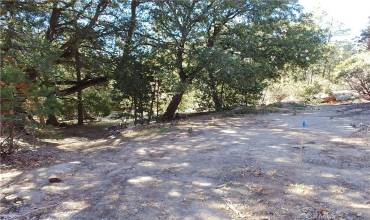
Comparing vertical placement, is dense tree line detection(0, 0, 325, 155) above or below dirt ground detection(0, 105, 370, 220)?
above

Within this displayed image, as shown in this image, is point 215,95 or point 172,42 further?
point 215,95

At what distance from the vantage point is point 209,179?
532 centimetres

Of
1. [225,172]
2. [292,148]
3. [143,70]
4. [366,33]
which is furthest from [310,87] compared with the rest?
[225,172]

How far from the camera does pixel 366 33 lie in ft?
80.7

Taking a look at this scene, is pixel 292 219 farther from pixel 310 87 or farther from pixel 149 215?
pixel 310 87

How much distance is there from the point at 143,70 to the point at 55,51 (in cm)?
461

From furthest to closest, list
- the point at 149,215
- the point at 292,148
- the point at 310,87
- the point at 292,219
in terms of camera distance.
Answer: the point at 310,87
the point at 292,148
the point at 149,215
the point at 292,219

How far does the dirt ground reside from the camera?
4.27 meters

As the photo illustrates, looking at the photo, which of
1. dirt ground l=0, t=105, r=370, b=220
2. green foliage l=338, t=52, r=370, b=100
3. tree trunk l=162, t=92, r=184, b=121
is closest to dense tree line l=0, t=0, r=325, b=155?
tree trunk l=162, t=92, r=184, b=121

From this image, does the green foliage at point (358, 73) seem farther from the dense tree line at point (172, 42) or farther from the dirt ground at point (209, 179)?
the dirt ground at point (209, 179)

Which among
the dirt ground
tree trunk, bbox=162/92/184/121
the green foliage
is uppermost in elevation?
the green foliage

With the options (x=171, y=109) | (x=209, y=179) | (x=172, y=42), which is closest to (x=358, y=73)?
(x=172, y=42)

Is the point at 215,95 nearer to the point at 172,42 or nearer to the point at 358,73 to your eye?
the point at 172,42

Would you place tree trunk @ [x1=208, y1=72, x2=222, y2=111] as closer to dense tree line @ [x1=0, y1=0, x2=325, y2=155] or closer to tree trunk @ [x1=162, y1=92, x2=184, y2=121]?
dense tree line @ [x1=0, y1=0, x2=325, y2=155]
